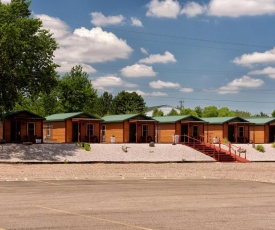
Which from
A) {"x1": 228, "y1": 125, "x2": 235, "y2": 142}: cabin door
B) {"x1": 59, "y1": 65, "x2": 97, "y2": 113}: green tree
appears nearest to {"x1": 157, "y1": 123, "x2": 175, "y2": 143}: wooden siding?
{"x1": 228, "y1": 125, "x2": 235, "y2": 142}: cabin door

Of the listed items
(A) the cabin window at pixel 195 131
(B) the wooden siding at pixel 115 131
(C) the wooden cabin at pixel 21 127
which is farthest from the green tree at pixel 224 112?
(C) the wooden cabin at pixel 21 127

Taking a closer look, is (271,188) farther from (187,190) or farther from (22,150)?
(22,150)

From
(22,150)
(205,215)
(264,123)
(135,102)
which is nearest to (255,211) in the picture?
(205,215)

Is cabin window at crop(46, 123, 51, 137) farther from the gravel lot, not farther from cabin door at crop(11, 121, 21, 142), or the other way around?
the gravel lot

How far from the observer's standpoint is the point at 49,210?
1658 centimetres

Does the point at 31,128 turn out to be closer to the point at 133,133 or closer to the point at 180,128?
the point at 133,133

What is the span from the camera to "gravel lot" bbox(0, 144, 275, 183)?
110 feet

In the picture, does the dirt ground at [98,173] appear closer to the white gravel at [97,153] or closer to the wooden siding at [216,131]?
the white gravel at [97,153]

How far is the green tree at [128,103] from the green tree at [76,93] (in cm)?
2899

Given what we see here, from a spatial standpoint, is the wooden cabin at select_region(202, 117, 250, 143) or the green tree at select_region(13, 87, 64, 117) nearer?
the wooden cabin at select_region(202, 117, 250, 143)

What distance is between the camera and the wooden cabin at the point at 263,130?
72250 mm

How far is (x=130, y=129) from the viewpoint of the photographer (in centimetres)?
6288

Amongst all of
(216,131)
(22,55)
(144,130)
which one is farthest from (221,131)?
(22,55)

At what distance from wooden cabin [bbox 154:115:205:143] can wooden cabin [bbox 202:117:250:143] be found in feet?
8.72
